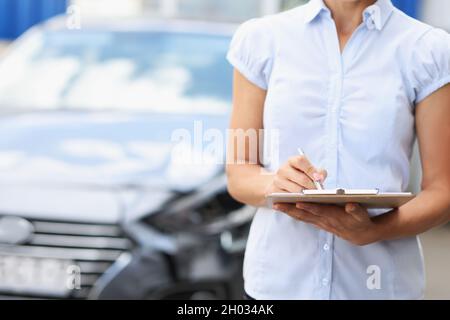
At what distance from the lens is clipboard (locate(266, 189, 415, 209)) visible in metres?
1.66

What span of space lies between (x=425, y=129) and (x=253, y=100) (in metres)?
0.31

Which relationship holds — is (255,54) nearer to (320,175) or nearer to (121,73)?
(320,175)

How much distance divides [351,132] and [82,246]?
194cm

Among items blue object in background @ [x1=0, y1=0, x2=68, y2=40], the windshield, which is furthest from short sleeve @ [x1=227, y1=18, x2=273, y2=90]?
blue object in background @ [x1=0, y1=0, x2=68, y2=40]

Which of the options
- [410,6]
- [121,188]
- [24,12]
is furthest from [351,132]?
[24,12]

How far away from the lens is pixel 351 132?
6.05 feet

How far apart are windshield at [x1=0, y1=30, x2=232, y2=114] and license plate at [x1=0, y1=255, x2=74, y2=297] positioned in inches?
30.8

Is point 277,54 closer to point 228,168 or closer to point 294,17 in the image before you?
point 294,17

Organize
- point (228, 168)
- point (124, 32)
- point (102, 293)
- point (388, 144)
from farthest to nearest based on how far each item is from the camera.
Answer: point (124, 32)
point (102, 293)
point (228, 168)
point (388, 144)

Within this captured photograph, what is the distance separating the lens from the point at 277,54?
6.24 ft

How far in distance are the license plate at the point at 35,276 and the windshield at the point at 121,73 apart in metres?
0.78

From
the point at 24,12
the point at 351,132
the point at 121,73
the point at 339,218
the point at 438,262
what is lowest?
the point at 339,218

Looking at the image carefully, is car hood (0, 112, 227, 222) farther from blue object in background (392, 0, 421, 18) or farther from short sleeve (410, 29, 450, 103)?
blue object in background (392, 0, 421, 18)
